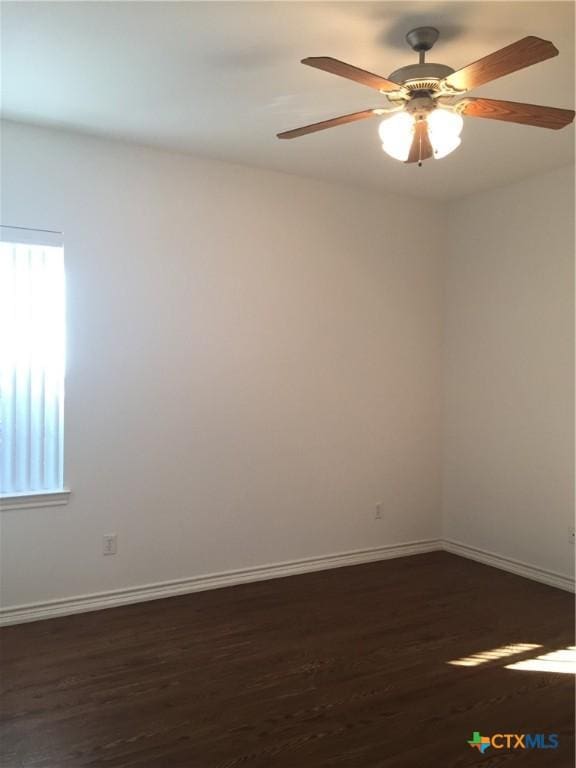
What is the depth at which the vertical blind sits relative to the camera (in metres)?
3.51

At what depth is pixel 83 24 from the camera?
7.99 ft

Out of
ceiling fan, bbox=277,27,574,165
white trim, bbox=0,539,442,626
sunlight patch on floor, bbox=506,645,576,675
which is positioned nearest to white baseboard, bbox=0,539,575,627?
white trim, bbox=0,539,442,626

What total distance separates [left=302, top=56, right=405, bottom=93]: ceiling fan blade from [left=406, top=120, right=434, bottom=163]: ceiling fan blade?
16cm

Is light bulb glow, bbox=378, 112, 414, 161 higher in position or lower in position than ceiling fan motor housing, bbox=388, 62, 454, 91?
lower

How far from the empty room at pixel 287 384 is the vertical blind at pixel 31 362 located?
0.01 metres

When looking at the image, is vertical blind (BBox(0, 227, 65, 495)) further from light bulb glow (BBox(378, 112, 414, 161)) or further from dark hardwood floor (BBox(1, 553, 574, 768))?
light bulb glow (BBox(378, 112, 414, 161))

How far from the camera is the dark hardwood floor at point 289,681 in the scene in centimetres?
240

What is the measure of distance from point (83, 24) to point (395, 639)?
3.15 meters

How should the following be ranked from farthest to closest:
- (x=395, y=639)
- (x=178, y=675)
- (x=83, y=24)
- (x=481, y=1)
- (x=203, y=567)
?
(x=203, y=567), (x=395, y=639), (x=178, y=675), (x=83, y=24), (x=481, y=1)

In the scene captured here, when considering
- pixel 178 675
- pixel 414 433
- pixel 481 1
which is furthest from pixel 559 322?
pixel 178 675

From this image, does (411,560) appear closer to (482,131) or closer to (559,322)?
(559,322)

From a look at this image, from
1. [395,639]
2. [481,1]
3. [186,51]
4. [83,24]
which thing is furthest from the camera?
[395,639]

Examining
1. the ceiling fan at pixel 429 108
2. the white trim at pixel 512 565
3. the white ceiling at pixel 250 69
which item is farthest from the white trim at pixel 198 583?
the ceiling fan at pixel 429 108

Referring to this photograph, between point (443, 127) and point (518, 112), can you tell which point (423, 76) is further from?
point (518, 112)
